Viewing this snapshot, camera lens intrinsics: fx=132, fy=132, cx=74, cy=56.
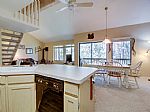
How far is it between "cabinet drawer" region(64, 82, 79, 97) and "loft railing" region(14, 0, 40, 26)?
9.06ft

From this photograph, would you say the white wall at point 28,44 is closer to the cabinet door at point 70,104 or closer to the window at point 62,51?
the window at point 62,51

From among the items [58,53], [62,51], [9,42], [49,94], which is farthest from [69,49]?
[49,94]

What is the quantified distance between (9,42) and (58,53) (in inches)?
246

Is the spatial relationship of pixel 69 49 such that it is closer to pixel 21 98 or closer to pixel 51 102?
pixel 21 98

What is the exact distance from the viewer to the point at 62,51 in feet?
36.1

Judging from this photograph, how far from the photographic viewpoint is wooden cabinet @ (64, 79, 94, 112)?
1349 mm

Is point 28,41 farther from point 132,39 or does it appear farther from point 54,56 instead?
point 132,39

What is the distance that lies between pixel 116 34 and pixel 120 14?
4.67 feet

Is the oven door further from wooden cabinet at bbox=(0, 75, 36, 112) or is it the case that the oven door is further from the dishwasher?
wooden cabinet at bbox=(0, 75, 36, 112)

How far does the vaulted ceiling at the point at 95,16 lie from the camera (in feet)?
17.2

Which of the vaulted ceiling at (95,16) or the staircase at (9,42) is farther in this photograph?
the vaulted ceiling at (95,16)

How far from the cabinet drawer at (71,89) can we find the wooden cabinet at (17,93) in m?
0.81

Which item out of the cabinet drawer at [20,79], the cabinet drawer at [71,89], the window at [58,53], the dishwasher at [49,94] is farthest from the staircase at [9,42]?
the window at [58,53]

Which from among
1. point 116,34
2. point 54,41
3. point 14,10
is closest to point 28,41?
point 54,41
